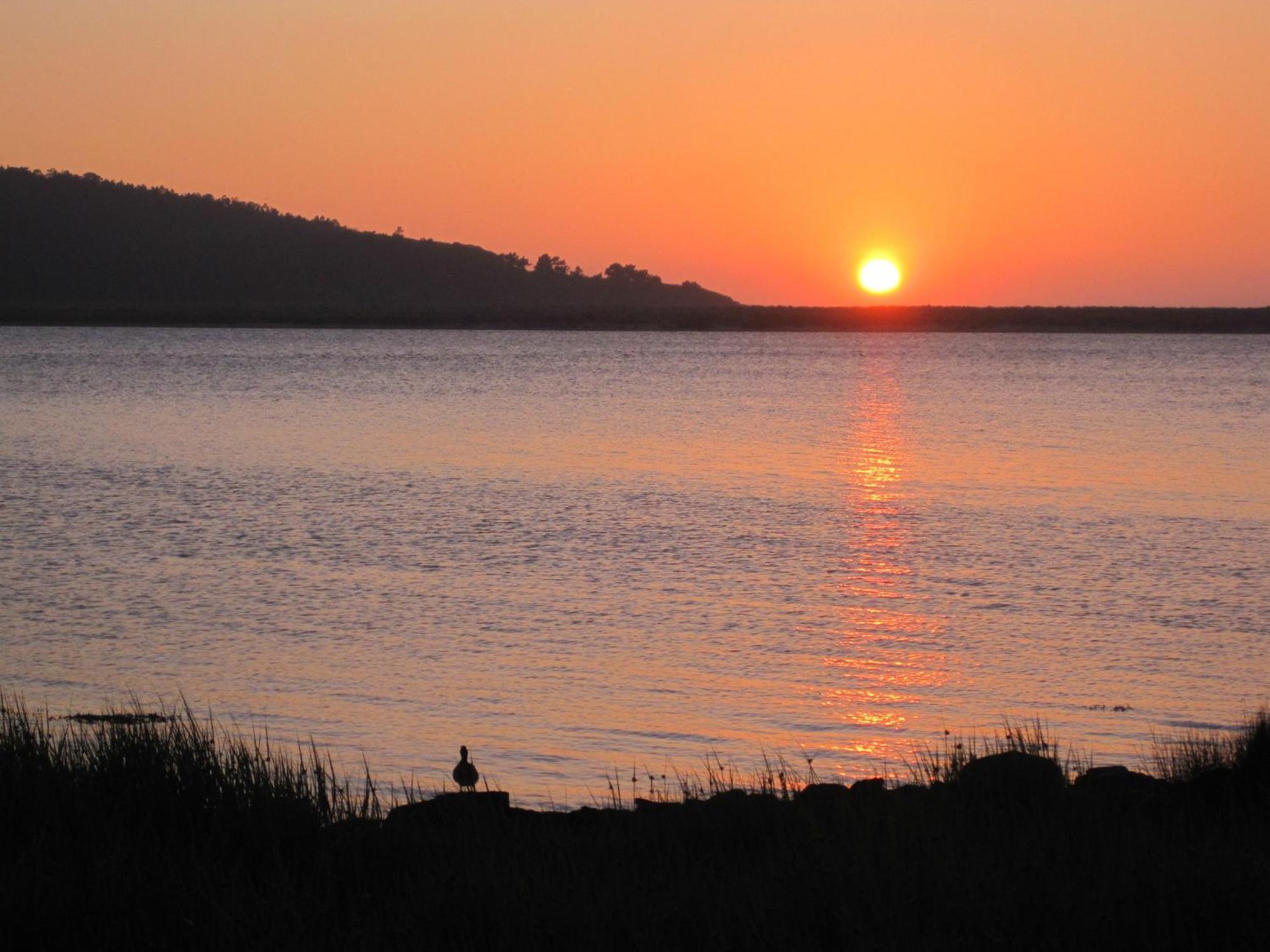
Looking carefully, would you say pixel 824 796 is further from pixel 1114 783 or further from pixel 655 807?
pixel 1114 783

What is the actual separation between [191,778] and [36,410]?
38340 millimetres

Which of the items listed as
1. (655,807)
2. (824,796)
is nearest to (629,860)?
(655,807)

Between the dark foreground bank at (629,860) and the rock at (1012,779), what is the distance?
0.02 meters

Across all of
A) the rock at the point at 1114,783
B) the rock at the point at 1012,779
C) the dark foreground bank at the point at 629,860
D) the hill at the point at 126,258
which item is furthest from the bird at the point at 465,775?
the hill at the point at 126,258

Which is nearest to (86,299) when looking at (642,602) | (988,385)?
(988,385)

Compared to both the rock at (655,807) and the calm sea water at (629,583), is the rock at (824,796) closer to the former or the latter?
the rock at (655,807)

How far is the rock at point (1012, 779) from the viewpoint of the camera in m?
7.19

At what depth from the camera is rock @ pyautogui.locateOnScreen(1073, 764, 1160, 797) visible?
24.0ft

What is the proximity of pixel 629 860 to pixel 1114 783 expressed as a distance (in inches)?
102

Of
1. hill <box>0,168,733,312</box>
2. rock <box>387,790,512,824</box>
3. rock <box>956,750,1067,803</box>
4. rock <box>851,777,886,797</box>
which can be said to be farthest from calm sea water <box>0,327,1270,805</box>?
hill <box>0,168,733,312</box>

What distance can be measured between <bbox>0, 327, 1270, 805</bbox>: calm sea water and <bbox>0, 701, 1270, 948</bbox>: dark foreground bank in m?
1.87

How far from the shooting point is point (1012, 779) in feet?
24.2

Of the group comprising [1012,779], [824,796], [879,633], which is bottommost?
[879,633]

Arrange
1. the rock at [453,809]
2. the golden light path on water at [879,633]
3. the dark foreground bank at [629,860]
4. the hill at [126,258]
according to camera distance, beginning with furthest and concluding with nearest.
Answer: the hill at [126,258] → the golden light path on water at [879,633] → the rock at [453,809] → the dark foreground bank at [629,860]
